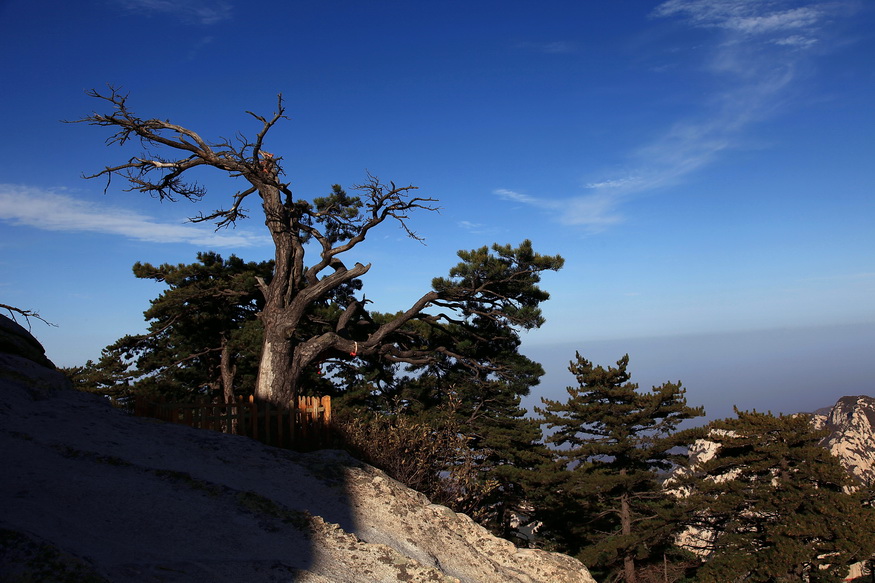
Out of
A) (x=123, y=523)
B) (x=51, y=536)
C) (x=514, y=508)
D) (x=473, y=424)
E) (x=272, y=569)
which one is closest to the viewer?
(x=51, y=536)

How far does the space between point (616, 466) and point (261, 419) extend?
570 inches

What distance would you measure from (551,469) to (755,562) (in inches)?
249

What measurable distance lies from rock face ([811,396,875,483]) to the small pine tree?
14616 mm

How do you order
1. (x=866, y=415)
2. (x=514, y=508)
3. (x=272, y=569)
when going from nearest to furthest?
1. (x=272, y=569)
2. (x=514, y=508)
3. (x=866, y=415)

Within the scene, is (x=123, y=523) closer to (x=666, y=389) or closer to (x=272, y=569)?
(x=272, y=569)

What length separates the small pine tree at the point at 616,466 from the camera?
1972cm

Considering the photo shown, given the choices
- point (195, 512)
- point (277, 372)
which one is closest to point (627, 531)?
point (277, 372)

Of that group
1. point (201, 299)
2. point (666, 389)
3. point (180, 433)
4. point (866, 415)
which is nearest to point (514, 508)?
point (666, 389)

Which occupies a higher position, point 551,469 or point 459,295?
point 459,295

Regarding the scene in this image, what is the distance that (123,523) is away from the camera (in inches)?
183

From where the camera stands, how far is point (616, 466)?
68.9ft

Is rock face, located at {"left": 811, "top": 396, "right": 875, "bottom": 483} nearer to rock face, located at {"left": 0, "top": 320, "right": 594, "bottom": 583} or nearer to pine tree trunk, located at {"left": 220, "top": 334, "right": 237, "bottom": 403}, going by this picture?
pine tree trunk, located at {"left": 220, "top": 334, "right": 237, "bottom": 403}

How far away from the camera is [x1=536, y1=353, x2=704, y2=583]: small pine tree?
64.7ft

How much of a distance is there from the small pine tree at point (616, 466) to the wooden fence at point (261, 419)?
11.0m
